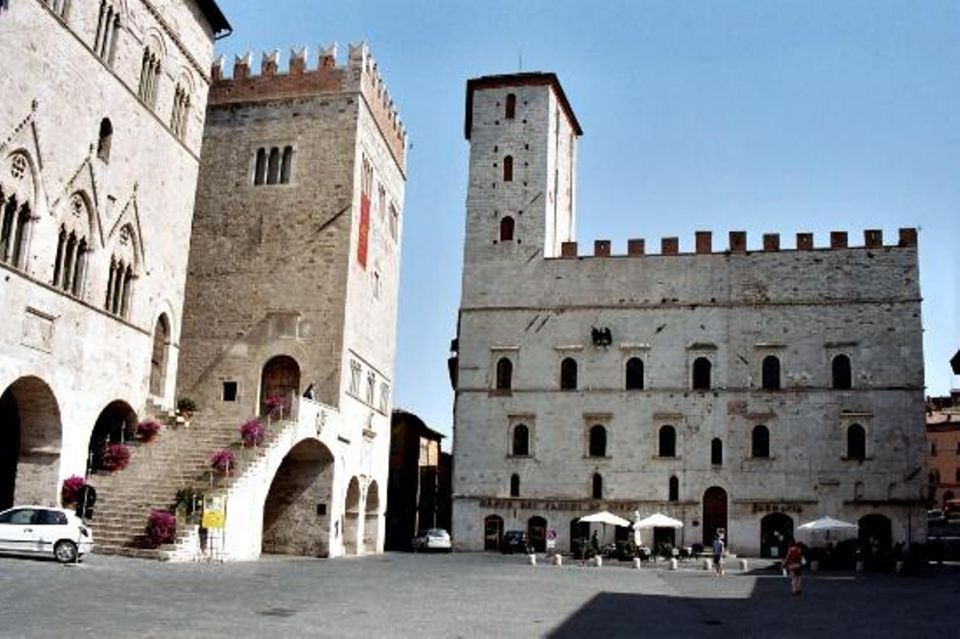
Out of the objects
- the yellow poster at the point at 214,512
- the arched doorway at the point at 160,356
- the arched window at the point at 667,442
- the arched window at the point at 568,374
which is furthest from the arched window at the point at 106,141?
the arched window at the point at 667,442

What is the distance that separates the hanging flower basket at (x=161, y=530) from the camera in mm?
20641

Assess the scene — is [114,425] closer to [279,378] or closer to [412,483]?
[279,378]

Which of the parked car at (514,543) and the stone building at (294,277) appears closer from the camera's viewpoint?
the stone building at (294,277)

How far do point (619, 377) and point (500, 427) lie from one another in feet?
19.1

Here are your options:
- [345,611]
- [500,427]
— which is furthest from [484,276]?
[345,611]

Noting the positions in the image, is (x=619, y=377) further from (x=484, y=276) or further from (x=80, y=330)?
(x=80, y=330)

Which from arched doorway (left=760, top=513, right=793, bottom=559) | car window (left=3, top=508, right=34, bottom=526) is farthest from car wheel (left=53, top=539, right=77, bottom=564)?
arched doorway (left=760, top=513, right=793, bottom=559)

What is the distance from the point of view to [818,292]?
41750 millimetres

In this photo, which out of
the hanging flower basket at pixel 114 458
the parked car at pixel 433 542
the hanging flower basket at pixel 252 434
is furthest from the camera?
the parked car at pixel 433 542

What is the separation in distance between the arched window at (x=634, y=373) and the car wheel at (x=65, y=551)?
28759 millimetres

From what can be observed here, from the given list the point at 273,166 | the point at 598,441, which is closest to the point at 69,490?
the point at 273,166

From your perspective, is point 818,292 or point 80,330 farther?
point 818,292

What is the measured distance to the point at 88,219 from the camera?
23.2 metres

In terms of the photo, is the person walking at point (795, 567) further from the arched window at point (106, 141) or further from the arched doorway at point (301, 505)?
the arched window at point (106, 141)
